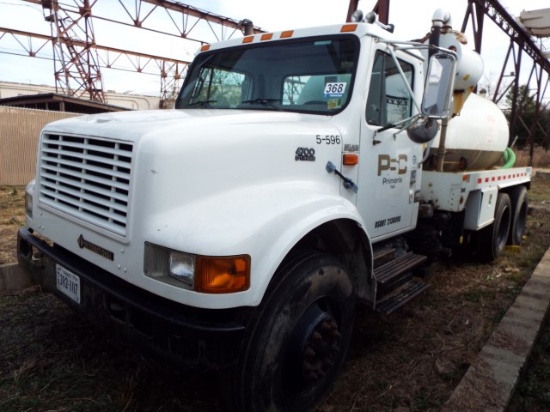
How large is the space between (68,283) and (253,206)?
46.4 inches

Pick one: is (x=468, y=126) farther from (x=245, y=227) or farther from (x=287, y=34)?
(x=245, y=227)

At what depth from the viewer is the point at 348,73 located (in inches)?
117

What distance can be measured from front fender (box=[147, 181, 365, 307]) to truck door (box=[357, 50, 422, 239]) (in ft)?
3.02

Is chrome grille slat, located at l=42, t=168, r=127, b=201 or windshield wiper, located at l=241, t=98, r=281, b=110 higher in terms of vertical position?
windshield wiper, located at l=241, t=98, r=281, b=110

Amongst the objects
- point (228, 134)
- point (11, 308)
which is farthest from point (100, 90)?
point (228, 134)

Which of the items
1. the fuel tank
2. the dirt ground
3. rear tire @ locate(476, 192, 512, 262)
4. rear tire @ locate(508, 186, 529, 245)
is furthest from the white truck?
rear tire @ locate(508, 186, 529, 245)

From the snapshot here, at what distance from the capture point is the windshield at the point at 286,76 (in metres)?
2.99

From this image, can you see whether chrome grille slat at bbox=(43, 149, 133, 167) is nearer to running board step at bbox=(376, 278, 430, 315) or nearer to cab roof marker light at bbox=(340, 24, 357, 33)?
cab roof marker light at bbox=(340, 24, 357, 33)

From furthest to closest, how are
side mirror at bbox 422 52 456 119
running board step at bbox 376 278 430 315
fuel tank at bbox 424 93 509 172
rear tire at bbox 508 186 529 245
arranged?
rear tire at bbox 508 186 529 245
fuel tank at bbox 424 93 509 172
running board step at bbox 376 278 430 315
side mirror at bbox 422 52 456 119

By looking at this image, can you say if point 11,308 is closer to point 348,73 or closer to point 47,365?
point 47,365

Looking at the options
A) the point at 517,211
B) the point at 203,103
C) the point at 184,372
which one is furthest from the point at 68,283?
the point at 517,211

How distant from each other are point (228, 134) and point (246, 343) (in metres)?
1.04

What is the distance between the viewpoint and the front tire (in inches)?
81.7

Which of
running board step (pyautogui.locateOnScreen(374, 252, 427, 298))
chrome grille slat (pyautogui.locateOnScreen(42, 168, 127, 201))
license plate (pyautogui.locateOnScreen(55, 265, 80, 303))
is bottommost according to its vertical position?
running board step (pyautogui.locateOnScreen(374, 252, 427, 298))
